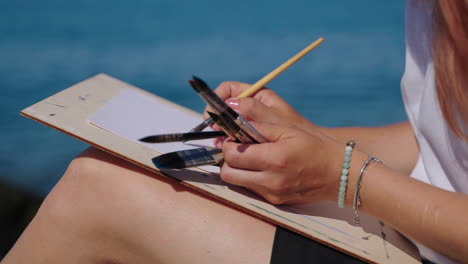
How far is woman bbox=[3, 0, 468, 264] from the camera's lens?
0.52 meters

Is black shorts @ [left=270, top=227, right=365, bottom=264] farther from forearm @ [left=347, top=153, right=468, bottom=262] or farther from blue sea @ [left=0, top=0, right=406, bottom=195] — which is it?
blue sea @ [left=0, top=0, right=406, bottom=195]

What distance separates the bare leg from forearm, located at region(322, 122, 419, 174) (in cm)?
30

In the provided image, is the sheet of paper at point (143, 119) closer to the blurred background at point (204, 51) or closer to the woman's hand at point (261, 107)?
the woman's hand at point (261, 107)

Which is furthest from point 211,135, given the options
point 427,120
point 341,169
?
point 427,120

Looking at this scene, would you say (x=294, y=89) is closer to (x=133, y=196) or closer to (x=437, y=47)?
(x=437, y=47)

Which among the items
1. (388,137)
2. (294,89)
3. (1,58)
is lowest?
(388,137)

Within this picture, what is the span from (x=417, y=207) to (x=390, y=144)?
10.8 inches

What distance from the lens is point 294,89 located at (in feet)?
7.50

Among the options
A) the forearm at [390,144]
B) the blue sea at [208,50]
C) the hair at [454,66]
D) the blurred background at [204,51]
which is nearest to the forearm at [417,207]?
the hair at [454,66]

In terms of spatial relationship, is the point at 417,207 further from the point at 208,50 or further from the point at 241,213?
the point at 208,50

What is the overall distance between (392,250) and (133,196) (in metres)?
0.30

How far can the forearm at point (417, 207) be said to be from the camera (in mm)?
501

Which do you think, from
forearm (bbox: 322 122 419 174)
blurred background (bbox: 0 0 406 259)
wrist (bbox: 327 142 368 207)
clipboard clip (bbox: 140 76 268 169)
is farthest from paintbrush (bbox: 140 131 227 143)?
blurred background (bbox: 0 0 406 259)

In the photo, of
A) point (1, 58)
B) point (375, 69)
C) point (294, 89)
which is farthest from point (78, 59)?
point (375, 69)
